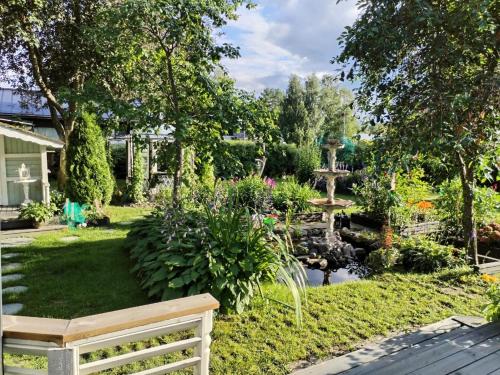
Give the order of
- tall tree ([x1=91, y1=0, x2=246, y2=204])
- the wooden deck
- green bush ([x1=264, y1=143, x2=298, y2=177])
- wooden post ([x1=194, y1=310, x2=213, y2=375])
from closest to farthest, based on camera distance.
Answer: wooden post ([x1=194, y1=310, x2=213, y2=375])
the wooden deck
tall tree ([x1=91, y1=0, x2=246, y2=204])
green bush ([x1=264, y1=143, x2=298, y2=177])

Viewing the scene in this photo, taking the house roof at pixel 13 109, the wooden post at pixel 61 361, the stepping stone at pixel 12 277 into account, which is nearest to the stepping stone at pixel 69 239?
the stepping stone at pixel 12 277

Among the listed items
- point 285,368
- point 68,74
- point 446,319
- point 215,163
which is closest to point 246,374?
point 285,368

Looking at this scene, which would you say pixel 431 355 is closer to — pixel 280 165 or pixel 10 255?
pixel 10 255

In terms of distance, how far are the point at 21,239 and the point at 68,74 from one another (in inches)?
188

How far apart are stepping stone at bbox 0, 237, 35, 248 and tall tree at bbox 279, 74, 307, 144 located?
63.7 feet

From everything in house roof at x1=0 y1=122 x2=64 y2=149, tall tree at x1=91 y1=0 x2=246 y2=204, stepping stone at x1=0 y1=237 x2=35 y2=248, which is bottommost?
stepping stone at x1=0 y1=237 x2=35 y2=248

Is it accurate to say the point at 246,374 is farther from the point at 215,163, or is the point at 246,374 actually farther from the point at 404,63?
the point at 404,63

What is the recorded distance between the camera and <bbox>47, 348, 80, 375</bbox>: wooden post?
4.62 ft

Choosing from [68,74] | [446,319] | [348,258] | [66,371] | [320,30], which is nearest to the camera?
[66,371]

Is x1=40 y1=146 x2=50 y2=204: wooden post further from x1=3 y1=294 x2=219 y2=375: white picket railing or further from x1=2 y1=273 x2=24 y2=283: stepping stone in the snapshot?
x1=3 y1=294 x2=219 y2=375: white picket railing

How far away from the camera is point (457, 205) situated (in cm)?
577

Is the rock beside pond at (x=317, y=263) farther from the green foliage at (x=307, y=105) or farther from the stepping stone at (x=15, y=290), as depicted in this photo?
the green foliage at (x=307, y=105)

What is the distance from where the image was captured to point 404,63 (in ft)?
12.9

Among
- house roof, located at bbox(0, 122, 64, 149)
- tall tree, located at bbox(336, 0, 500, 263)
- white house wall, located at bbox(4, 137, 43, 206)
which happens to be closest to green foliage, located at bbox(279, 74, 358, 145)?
white house wall, located at bbox(4, 137, 43, 206)
